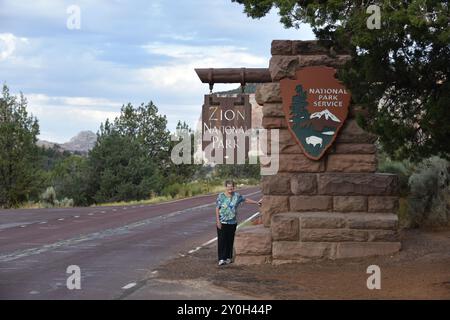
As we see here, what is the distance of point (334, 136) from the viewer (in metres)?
12.7

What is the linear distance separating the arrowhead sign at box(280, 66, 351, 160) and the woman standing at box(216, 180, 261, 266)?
64.6 inches

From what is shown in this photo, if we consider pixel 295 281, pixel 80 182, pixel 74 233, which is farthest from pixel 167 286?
pixel 80 182

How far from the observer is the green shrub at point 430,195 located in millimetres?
15811

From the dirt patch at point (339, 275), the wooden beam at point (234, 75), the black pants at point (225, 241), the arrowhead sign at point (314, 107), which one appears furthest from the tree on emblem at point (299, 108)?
the dirt patch at point (339, 275)

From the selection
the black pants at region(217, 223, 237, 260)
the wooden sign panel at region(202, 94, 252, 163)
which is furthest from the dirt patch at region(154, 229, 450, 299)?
the wooden sign panel at region(202, 94, 252, 163)

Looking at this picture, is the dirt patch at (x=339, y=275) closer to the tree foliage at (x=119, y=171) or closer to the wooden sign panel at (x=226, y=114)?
the wooden sign panel at (x=226, y=114)

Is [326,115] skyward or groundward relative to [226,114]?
groundward

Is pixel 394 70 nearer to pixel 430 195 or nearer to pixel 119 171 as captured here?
pixel 430 195

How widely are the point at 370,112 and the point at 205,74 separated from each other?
534 centimetres

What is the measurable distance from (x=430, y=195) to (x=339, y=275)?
6.46m

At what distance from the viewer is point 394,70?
9977 millimetres

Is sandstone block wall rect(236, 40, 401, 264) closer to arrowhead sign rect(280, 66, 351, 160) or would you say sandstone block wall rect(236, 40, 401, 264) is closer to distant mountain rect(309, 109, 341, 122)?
arrowhead sign rect(280, 66, 351, 160)

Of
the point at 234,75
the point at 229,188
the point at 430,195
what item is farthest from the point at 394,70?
the point at 430,195
